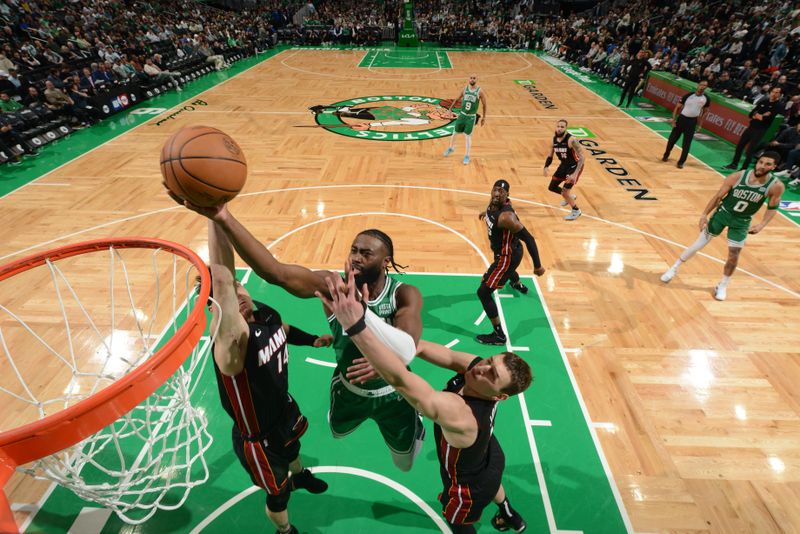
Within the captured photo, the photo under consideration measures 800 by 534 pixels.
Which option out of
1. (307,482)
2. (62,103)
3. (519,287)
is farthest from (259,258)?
(62,103)

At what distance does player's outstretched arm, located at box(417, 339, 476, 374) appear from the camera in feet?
8.39

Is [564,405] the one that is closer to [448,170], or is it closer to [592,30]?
[448,170]

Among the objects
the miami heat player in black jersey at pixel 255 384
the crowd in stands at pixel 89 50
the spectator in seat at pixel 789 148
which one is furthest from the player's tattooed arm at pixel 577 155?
the crowd in stands at pixel 89 50

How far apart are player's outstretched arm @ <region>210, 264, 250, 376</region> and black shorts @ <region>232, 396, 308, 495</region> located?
1.97ft

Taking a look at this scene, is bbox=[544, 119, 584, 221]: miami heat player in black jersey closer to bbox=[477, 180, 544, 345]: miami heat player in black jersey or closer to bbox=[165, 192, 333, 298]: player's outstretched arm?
bbox=[477, 180, 544, 345]: miami heat player in black jersey

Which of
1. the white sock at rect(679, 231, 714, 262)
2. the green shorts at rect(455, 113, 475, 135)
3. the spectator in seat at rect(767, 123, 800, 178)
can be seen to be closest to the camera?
the white sock at rect(679, 231, 714, 262)

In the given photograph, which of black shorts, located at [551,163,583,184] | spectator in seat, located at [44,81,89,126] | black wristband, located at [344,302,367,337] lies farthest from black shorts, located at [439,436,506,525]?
spectator in seat, located at [44,81,89,126]

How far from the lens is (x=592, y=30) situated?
25641mm

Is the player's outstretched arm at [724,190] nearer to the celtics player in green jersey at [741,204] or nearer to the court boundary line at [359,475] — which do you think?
the celtics player in green jersey at [741,204]

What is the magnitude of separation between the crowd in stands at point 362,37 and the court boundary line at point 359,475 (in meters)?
10.4

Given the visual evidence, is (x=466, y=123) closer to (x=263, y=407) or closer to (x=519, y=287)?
(x=519, y=287)

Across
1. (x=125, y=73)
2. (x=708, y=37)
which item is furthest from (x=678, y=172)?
(x=125, y=73)

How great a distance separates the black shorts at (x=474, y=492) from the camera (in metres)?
2.53

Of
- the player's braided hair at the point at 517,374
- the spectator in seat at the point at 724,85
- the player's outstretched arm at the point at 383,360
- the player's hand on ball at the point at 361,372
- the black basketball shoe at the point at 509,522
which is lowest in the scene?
the black basketball shoe at the point at 509,522
